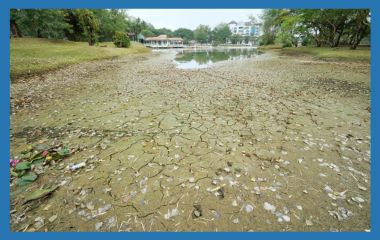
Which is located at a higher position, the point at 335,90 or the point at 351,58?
the point at 351,58

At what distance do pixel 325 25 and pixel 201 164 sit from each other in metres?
37.6

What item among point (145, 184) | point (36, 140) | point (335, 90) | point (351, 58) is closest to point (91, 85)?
point (36, 140)

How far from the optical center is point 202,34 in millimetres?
106812

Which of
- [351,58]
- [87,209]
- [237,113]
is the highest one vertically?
[351,58]

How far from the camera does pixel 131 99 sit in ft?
23.9

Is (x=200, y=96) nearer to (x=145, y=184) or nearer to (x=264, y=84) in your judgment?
A: (x=264, y=84)

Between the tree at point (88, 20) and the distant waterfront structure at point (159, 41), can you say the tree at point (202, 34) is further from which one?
the tree at point (88, 20)

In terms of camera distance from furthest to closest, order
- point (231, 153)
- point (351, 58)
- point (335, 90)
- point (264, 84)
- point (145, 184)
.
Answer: point (351, 58), point (264, 84), point (335, 90), point (231, 153), point (145, 184)

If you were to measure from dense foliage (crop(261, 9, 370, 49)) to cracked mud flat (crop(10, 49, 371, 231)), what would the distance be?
2486cm

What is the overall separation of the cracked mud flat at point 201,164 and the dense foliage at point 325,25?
2486cm

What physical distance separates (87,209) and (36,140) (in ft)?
9.61

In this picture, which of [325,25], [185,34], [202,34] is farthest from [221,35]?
[325,25]

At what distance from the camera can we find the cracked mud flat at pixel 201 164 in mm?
2469

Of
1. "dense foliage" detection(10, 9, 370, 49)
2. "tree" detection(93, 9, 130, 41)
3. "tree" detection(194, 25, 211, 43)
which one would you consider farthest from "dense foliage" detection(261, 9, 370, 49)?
"tree" detection(194, 25, 211, 43)
